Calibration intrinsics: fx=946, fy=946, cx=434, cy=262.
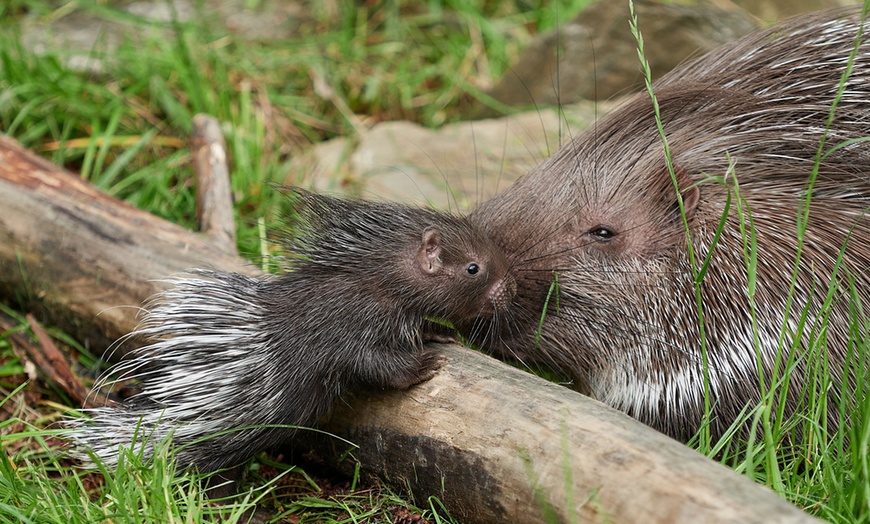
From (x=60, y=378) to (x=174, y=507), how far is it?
1.27 m

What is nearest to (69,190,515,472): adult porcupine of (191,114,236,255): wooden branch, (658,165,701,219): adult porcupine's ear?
(658,165,701,219): adult porcupine's ear

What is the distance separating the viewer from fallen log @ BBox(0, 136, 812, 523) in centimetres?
179

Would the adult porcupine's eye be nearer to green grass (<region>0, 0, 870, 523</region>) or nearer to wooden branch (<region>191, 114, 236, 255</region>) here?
green grass (<region>0, 0, 870, 523</region>)

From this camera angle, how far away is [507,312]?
2.60 metres

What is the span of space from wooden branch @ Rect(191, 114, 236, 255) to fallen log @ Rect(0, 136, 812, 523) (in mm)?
139

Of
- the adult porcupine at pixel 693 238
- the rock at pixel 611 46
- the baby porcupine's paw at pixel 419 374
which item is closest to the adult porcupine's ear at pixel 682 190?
the adult porcupine at pixel 693 238

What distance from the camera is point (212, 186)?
3699 mm

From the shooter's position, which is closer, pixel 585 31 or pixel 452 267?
pixel 452 267

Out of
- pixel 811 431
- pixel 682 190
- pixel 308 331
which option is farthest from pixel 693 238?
pixel 308 331

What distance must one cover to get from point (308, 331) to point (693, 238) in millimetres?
1112

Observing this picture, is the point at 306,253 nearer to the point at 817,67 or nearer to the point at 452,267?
the point at 452,267

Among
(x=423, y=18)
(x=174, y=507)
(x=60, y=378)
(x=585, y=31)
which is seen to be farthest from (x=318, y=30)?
(x=174, y=507)

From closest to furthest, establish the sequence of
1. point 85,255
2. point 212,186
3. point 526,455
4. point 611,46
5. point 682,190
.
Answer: point 526,455
point 682,190
point 85,255
point 212,186
point 611,46

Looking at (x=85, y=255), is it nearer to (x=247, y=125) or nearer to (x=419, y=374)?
(x=419, y=374)
